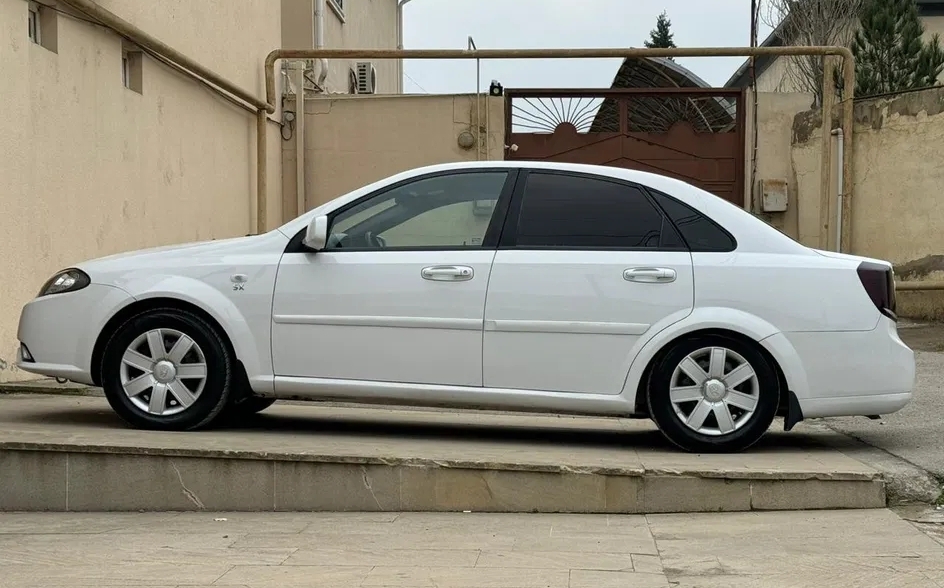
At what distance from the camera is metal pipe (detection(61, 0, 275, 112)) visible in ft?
28.7

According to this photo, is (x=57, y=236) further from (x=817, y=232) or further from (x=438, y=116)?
(x=817, y=232)

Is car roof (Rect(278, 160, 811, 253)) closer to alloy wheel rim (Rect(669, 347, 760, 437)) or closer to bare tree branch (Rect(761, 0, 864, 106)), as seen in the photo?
alloy wheel rim (Rect(669, 347, 760, 437))

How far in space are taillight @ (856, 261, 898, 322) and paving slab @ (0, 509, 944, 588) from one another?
111 cm

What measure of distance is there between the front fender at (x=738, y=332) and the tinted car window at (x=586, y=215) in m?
0.45

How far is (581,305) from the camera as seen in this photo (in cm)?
571

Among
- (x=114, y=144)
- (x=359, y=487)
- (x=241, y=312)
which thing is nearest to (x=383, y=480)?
(x=359, y=487)

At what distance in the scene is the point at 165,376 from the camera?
5953 millimetres

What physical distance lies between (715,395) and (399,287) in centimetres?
166

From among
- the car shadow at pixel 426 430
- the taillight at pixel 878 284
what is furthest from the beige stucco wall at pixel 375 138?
the taillight at pixel 878 284

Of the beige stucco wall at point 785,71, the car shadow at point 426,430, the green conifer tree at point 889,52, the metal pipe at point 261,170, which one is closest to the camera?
the car shadow at point 426,430

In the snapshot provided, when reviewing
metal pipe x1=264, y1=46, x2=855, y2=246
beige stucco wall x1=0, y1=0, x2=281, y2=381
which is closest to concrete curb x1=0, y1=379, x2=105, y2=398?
beige stucco wall x1=0, y1=0, x2=281, y2=381

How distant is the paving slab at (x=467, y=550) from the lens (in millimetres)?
4094

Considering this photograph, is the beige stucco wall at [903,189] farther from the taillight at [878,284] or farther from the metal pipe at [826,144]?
the taillight at [878,284]

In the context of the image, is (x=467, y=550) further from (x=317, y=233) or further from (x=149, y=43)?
(x=149, y=43)
